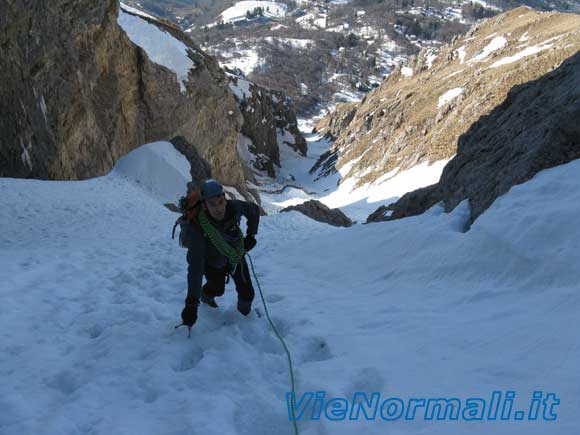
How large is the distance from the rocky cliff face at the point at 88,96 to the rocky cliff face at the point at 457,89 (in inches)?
588

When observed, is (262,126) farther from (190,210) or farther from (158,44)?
(190,210)

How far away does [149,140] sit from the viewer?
2653 centimetres

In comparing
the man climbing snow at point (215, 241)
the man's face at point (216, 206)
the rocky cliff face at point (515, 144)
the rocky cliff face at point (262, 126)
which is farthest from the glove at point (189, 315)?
the rocky cliff face at point (262, 126)

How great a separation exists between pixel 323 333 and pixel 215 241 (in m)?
1.54

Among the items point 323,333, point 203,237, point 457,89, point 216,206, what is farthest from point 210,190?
point 457,89

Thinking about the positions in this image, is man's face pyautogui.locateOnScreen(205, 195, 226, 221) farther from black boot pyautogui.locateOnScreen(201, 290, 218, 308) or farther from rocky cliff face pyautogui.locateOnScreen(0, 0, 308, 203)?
rocky cliff face pyautogui.locateOnScreen(0, 0, 308, 203)

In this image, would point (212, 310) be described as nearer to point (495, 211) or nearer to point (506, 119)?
point (495, 211)

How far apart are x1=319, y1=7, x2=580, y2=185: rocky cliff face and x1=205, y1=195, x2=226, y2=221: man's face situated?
67.2 ft

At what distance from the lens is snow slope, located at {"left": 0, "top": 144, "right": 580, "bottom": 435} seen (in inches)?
123

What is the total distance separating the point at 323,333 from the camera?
4559 mm

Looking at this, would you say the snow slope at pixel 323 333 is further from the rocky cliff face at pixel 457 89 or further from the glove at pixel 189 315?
the rocky cliff face at pixel 457 89

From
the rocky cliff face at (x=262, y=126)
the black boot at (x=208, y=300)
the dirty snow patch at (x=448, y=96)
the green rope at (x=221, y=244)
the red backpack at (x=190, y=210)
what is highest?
the red backpack at (x=190, y=210)

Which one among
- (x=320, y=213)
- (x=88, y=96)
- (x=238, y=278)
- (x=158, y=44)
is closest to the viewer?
(x=238, y=278)

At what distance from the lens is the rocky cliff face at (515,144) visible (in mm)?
6383
